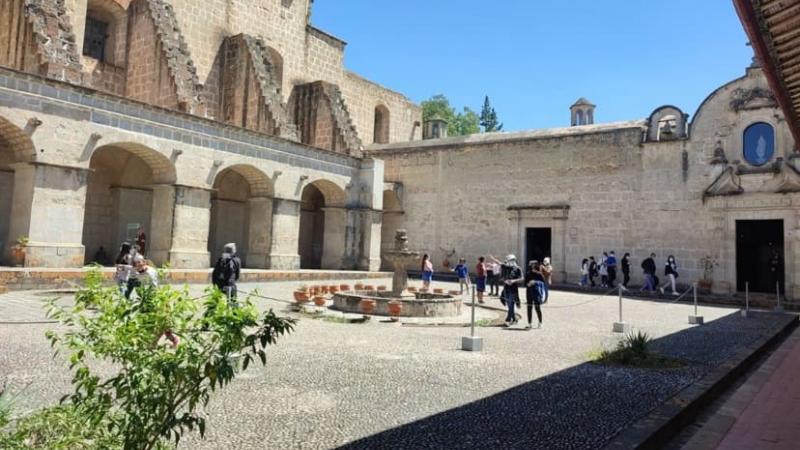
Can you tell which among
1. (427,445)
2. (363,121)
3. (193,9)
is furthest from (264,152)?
(427,445)

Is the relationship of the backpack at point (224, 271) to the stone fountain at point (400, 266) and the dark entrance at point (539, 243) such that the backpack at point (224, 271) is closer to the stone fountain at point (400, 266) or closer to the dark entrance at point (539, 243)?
the stone fountain at point (400, 266)

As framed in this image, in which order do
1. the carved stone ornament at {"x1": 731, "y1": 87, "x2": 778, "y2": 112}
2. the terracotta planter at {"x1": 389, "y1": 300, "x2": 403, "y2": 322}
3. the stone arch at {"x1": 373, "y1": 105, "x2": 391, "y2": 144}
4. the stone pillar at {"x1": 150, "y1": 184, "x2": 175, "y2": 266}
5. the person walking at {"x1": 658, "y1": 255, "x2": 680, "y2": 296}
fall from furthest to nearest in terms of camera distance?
the stone arch at {"x1": 373, "y1": 105, "x2": 391, "y2": 144} < the person walking at {"x1": 658, "y1": 255, "x2": 680, "y2": 296} < the carved stone ornament at {"x1": 731, "y1": 87, "x2": 778, "y2": 112} < the stone pillar at {"x1": 150, "y1": 184, "x2": 175, "y2": 266} < the terracotta planter at {"x1": 389, "y1": 300, "x2": 403, "y2": 322}

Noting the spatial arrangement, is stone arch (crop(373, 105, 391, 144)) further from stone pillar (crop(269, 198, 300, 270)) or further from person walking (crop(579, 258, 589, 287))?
person walking (crop(579, 258, 589, 287))

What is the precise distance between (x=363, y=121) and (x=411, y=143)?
182 inches

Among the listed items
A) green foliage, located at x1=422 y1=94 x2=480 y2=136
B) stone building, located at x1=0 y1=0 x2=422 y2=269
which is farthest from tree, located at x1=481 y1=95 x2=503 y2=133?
stone building, located at x1=0 y1=0 x2=422 y2=269

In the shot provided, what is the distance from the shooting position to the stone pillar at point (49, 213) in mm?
12594

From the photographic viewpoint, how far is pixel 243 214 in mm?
22625

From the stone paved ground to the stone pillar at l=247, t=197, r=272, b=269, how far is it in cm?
949

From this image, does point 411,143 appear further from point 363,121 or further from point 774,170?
point 774,170

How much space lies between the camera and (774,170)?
18.2 m

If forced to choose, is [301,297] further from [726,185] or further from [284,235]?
[726,185]

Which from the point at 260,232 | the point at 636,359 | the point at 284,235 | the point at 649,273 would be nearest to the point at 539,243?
the point at 649,273

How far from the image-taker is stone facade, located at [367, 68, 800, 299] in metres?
18.7

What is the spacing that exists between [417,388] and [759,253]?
788 inches
